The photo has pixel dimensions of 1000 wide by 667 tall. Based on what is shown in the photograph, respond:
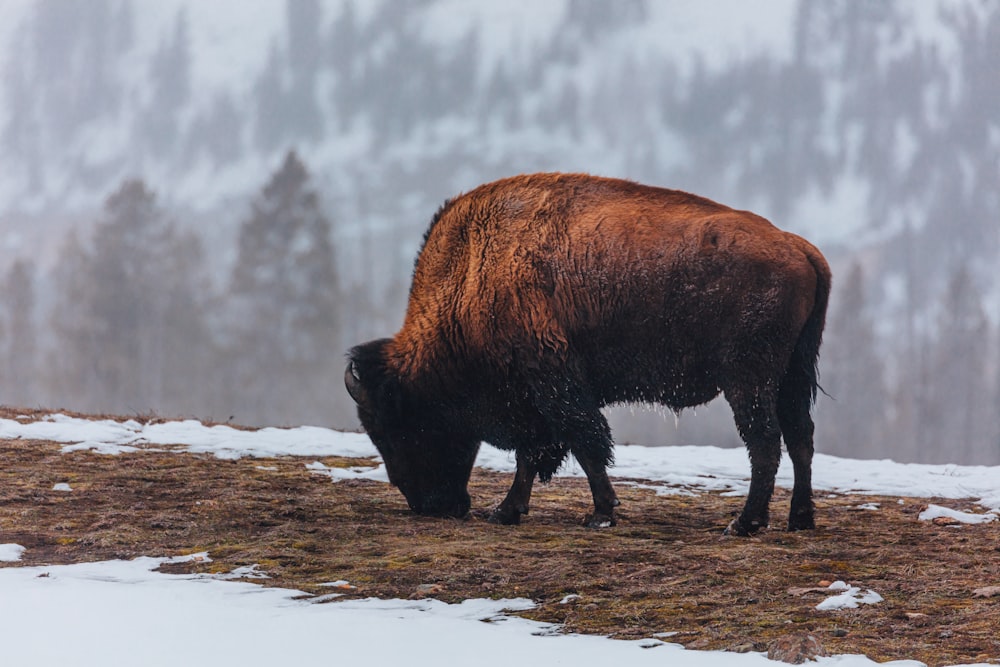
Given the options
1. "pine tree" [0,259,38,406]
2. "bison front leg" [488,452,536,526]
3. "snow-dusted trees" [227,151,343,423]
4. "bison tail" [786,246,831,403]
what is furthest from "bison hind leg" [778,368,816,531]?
"pine tree" [0,259,38,406]

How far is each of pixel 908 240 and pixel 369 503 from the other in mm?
61403

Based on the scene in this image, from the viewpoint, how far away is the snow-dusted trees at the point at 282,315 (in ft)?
117

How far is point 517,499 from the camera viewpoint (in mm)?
7480

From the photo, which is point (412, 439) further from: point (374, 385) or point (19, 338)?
point (19, 338)

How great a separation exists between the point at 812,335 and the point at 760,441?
932mm

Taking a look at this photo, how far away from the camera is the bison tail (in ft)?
23.3

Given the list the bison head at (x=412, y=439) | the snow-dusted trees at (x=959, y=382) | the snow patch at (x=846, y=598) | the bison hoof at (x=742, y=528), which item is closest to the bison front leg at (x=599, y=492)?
the bison hoof at (x=742, y=528)

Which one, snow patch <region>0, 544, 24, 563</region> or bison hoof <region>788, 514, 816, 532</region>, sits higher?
bison hoof <region>788, 514, 816, 532</region>

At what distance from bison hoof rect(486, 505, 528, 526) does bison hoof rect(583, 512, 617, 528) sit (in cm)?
55

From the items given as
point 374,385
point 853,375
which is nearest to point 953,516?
point 374,385

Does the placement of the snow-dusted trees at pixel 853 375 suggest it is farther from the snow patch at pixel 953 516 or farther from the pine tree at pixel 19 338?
the snow patch at pixel 953 516

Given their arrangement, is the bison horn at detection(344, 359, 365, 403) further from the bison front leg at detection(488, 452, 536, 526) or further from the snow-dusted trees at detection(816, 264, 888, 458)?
the snow-dusted trees at detection(816, 264, 888, 458)

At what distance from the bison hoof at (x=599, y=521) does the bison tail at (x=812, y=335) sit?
65.8 inches

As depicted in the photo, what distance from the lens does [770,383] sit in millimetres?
6836
